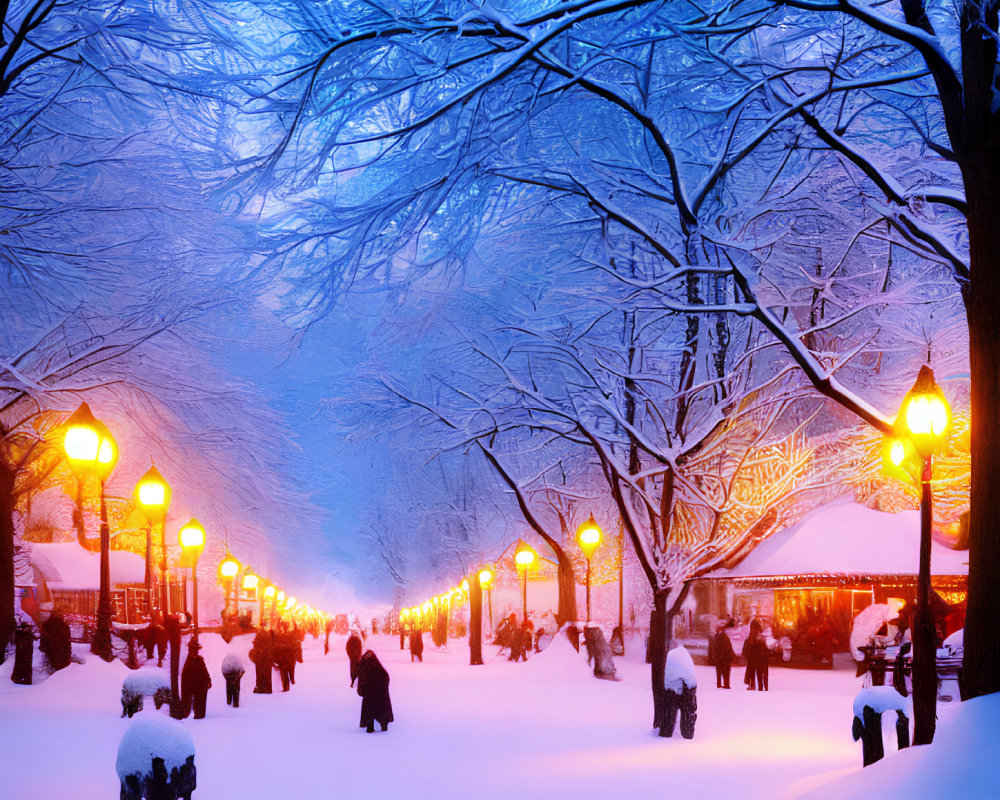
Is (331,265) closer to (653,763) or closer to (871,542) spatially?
(653,763)

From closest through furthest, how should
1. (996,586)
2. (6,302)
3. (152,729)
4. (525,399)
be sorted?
(996,586) → (152,729) → (6,302) → (525,399)

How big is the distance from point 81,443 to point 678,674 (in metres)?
8.99

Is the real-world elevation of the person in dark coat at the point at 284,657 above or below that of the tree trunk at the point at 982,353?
below

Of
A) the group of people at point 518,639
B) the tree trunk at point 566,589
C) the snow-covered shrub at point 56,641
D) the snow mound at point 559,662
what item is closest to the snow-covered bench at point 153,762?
the snow-covered shrub at point 56,641

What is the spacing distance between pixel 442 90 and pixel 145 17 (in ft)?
9.78

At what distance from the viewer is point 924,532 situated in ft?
37.4

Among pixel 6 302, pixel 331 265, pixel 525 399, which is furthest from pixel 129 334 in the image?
pixel 331 265

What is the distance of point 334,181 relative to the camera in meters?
12.1

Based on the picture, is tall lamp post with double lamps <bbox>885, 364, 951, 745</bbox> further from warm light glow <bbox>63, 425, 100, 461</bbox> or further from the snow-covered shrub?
the snow-covered shrub

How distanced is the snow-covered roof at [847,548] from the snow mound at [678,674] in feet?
55.3

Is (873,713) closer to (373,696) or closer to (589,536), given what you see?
Answer: (373,696)

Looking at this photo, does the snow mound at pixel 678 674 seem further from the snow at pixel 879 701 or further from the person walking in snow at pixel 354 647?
the person walking in snow at pixel 354 647

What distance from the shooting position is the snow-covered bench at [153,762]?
9.52 m

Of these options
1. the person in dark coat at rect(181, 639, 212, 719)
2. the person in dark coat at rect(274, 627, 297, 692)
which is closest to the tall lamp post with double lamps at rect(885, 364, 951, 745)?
the person in dark coat at rect(181, 639, 212, 719)
